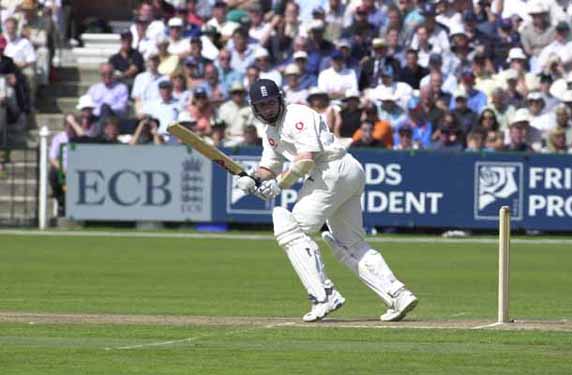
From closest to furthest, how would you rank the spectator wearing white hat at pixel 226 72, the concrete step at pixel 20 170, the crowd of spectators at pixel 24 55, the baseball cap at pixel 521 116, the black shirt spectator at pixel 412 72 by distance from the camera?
the baseball cap at pixel 521 116 < the concrete step at pixel 20 170 < the black shirt spectator at pixel 412 72 < the spectator wearing white hat at pixel 226 72 < the crowd of spectators at pixel 24 55

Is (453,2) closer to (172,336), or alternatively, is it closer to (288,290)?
(288,290)

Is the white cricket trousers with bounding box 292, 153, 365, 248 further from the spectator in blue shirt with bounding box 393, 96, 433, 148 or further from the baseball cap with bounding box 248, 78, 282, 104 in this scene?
the spectator in blue shirt with bounding box 393, 96, 433, 148

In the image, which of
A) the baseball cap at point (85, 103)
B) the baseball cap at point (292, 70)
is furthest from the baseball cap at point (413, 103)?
the baseball cap at point (85, 103)

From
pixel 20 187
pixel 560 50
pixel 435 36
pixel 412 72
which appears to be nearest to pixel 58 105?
pixel 20 187

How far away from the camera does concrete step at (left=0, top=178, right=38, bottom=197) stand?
26188 millimetres

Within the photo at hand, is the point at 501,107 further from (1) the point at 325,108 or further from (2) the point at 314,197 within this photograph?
(2) the point at 314,197

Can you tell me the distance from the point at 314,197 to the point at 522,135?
13.2 metres

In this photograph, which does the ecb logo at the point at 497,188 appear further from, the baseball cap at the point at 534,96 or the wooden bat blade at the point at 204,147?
the wooden bat blade at the point at 204,147

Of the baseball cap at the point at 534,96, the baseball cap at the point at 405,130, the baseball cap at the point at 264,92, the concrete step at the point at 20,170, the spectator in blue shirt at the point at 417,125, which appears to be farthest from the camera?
the concrete step at the point at 20,170

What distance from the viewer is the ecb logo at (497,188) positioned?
24.8 m

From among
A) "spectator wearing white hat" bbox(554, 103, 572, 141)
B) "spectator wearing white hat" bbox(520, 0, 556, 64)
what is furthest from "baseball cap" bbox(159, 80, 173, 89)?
"spectator wearing white hat" bbox(554, 103, 572, 141)

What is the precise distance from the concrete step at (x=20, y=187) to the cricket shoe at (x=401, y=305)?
14.4 meters

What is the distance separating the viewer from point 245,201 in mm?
25281

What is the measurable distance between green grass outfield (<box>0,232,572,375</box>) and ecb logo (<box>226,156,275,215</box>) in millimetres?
1403
